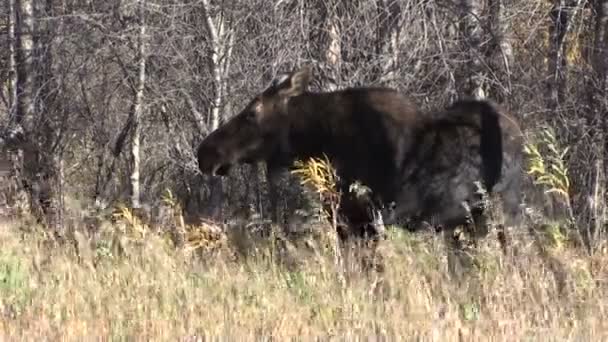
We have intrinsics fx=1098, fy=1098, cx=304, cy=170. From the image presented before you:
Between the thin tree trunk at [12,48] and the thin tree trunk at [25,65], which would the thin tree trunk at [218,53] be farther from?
the thin tree trunk at [12,48]

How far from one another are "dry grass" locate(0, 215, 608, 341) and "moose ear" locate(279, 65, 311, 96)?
215 cm

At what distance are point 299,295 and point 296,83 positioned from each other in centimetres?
358

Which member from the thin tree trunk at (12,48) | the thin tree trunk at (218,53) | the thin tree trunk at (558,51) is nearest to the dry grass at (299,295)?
the thin tree trunk at (558,51)

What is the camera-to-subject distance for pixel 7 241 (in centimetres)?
1042

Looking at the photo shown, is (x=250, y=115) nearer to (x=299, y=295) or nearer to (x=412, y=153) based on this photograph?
(x=412, y=153)

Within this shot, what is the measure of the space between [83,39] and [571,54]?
20.2ft

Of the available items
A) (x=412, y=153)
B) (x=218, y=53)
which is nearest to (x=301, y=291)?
(x=412, y=153)

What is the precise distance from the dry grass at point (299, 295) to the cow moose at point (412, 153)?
819mm

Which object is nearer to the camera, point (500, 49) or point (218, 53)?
point (500, 49)

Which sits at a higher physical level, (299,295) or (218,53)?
(218,53)

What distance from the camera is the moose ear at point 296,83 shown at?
35.9 feet

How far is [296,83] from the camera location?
1098cm

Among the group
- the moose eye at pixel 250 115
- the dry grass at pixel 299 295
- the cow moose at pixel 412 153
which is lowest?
the dry grass at pixel 299 295

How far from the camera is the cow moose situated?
33.0ft
